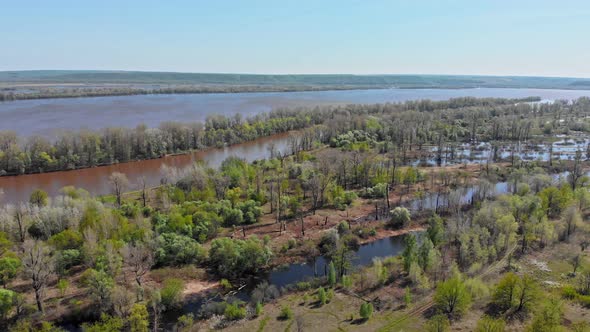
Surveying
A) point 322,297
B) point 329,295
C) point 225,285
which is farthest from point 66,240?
point 329,295

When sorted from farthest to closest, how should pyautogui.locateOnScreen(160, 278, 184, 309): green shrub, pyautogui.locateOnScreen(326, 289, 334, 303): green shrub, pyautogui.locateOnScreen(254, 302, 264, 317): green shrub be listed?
pyautogui.locateOnScreen(326, 289, 334, 303): green shrub < pyautogui.locateOnScreen(160, 278, 184, 309): green shrub < pyautogui.locateOnScreen(254, 302, 264, 317): green shrub

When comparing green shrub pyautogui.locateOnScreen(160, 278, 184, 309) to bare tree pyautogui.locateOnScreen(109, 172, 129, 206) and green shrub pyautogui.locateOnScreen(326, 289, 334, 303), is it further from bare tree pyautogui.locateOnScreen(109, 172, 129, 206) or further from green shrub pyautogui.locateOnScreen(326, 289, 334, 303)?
bare tree pyautogui.locateOnScreen(109, 172, 129, 206)

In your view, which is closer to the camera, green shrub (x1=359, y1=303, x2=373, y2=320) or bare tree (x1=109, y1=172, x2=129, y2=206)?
green shrub (x1=359, y1=303, x2=373, y2=320)

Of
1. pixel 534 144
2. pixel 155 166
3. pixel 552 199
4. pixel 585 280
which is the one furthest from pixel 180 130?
pixel 534 144

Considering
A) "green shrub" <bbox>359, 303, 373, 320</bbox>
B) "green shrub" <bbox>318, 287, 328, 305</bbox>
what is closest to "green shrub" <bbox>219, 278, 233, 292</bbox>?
"green shrub" <bbox>318, 287, 328, 305</bbox>

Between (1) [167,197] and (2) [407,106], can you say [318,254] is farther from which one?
(2) [407,106]

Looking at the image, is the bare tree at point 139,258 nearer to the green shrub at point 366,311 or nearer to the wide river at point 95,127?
the green shrub at point 366,311
